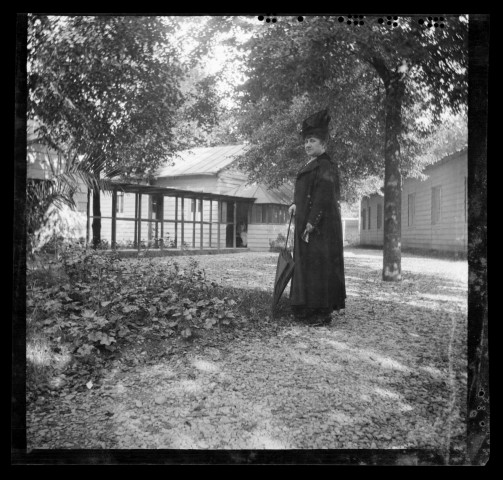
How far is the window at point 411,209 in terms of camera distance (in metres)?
3.69

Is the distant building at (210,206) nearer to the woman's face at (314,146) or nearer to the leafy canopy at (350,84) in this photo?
the leafy canopy at (350,84)

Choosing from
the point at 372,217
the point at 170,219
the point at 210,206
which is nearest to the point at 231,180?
the point at 210,206

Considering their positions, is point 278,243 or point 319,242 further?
point 278,243

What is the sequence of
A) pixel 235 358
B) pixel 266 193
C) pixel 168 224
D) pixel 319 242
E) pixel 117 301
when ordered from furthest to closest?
pixel 266 193, pixel 168 224, pixel 319 242, pixel 117 301, pixel 235 358

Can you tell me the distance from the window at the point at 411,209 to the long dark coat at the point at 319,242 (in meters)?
0.59

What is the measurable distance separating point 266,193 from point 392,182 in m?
1.03

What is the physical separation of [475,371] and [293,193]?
187cm

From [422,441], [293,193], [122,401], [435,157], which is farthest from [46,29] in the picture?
[422,441]

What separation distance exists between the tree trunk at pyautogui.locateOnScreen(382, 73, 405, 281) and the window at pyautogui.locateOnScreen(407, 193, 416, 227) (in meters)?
0.11

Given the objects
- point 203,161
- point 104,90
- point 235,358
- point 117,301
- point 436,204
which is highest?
point 104,90

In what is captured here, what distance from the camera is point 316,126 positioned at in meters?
3.52

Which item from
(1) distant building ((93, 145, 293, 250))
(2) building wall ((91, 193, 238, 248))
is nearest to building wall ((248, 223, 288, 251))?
(1) distant building ((93, 145, 293, 250))

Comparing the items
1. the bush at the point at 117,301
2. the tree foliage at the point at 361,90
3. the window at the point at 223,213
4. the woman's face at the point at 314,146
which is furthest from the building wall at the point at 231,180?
the bush at the point at 117,301

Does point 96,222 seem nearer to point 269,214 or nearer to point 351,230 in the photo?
point 269,214
